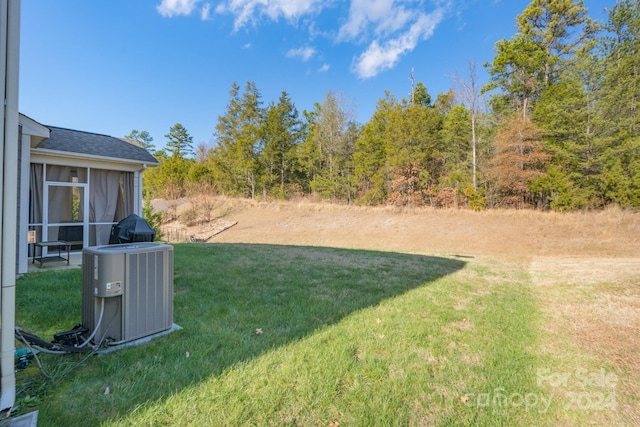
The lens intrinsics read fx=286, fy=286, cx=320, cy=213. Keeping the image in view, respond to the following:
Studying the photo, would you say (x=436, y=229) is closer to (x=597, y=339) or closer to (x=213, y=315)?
(x=597, y=339)

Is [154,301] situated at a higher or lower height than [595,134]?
lower

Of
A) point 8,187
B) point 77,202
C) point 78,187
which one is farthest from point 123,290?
point 77,202

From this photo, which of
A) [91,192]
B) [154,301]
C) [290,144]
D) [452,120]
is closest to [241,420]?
[154,301]

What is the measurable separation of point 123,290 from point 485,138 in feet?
66.5

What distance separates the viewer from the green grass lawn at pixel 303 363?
167 cm

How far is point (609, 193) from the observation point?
14.1 meters

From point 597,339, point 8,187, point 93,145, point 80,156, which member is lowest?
point 597,339

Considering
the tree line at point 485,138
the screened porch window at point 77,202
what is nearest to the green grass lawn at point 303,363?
the screened porch window at point 77,202

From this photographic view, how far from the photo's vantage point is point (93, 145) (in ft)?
22.3

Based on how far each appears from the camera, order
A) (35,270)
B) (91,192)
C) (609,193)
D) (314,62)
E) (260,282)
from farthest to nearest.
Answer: (314,62) < (609,193) < (91,192) < (35,270) < (260,282)

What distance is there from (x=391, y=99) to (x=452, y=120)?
564 centimetres

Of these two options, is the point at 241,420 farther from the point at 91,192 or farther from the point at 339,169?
the point at 339,169

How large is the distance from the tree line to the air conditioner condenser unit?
17.3 metres

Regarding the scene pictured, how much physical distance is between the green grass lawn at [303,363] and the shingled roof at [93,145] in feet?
10.8
